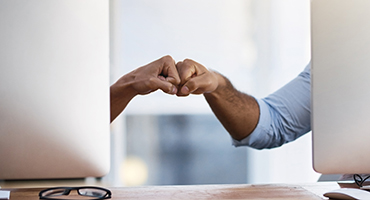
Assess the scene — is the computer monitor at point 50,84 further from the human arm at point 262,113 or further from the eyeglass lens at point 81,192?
the human arm at point 262,113

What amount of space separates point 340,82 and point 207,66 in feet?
6.86

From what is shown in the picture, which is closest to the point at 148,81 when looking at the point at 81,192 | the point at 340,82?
the point at 81,192

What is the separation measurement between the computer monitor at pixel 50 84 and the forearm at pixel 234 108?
0.66 metres

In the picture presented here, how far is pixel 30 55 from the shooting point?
0.57m

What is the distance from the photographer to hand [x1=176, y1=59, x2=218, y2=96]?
76 cm

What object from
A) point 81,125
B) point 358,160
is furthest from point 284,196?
point 81,125

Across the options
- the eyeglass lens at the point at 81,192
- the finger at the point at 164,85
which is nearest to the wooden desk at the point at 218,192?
the eyeglass lens at the point at 81,192

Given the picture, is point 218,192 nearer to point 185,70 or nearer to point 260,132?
point 185,70

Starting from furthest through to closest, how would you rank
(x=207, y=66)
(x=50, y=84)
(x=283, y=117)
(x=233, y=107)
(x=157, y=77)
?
(x=207, y=66) < (x=283, y=117) < (x=233, y=107) < (x=157, y=77) < (x=50, y=84)

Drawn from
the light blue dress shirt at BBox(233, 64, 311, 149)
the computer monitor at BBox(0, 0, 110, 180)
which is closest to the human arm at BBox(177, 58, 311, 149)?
the light blue dress shirt at BBox(233, 64, 311, 149)

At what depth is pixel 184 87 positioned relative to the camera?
748 millimetres

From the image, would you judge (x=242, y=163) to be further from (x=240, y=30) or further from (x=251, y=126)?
(x=251, y=126)

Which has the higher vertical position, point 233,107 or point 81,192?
point 233,107

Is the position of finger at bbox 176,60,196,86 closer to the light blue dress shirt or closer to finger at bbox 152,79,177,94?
finger at bbox 152,79,177,94
